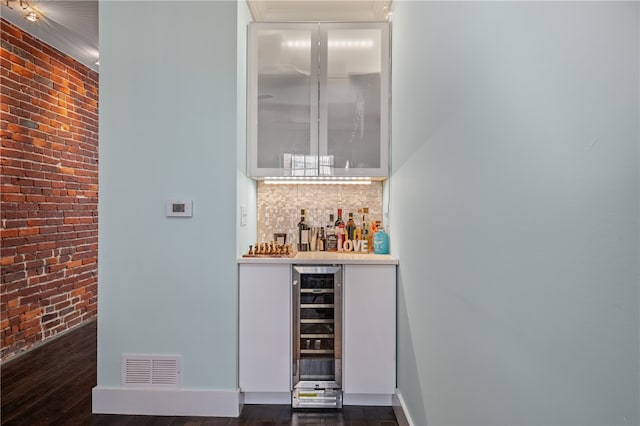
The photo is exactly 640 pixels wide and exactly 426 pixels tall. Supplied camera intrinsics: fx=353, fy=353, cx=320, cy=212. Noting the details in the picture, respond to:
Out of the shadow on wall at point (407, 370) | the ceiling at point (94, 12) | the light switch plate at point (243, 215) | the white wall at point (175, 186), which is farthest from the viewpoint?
the ceiling at point (94, 12)

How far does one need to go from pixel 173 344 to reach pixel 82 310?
2.18m

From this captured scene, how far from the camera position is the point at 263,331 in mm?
2154

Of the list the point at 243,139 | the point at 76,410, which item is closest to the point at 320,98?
the point at 243,139

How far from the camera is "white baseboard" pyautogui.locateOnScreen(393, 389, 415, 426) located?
183 cm

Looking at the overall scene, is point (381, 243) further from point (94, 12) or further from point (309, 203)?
point (94, 12)

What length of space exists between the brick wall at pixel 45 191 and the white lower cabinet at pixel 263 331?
209 cm

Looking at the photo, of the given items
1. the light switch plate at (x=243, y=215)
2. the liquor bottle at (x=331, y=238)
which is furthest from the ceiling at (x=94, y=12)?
the liquor bottle at (x=331, y=238)

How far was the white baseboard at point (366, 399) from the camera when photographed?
219 centimetres

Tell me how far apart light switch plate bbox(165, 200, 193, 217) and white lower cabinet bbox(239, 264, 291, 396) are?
1.50ft

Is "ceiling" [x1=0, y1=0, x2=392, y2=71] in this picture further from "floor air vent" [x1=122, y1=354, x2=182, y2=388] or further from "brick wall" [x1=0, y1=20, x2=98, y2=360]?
"floor air vent" [x1=122, y1=354, x2=182, y2=388]

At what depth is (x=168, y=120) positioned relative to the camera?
2.12m

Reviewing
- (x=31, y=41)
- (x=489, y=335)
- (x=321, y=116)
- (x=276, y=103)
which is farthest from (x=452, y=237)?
(x=31, y=41)

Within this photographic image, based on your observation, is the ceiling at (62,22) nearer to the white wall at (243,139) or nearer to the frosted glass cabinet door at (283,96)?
the white wall at (243,139)

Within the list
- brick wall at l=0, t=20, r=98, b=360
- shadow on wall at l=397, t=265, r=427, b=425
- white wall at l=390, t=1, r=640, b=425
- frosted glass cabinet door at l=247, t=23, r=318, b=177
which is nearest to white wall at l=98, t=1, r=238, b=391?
frosted glass cabinet door at l=247, t=23, r=318, b=177
